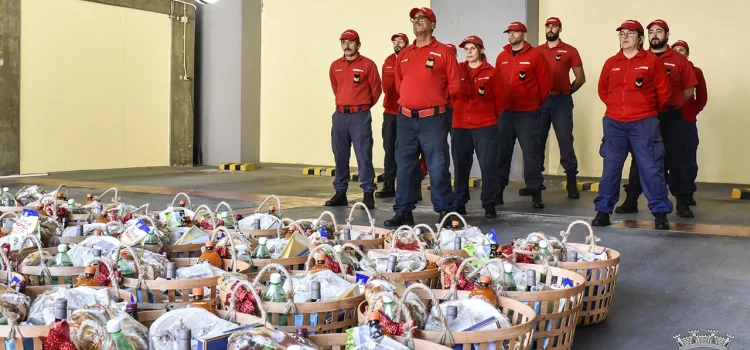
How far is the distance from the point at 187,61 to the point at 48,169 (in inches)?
114

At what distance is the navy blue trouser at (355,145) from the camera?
712cm

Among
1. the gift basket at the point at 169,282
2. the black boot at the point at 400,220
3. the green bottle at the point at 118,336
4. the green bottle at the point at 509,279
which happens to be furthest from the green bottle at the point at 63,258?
the black boot at the point at 400,220

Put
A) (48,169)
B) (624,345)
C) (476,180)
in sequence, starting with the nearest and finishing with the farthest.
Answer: (624,345) < (476,180) < (48,169)

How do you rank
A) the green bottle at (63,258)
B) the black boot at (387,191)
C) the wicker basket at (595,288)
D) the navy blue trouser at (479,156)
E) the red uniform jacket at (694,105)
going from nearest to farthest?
the green bottle at (63,258)
the wicker basket at (595,288)
the navy blue trouser at (479,156)
the red uniform jacket at (694,105)
the black boot at (387,191)

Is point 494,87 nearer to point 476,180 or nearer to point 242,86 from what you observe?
point 476,180

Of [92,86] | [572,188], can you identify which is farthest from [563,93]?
[92,86]

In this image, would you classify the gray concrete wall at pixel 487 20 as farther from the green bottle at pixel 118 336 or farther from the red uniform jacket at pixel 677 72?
the green bottle at pixel 118 336

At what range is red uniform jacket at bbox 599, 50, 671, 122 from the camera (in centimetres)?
559

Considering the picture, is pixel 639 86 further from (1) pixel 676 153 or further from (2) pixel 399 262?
Answer: (2) pixel 399 262

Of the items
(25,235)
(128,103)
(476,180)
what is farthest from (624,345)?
(128,103)

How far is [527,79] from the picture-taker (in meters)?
7.12

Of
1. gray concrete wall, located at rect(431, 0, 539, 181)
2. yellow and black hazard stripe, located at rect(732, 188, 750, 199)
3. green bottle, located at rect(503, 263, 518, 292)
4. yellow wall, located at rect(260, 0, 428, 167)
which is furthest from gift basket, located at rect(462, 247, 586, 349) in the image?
yellow wall, located at rect(260, 0, 428, 167)

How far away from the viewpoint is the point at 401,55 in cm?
593

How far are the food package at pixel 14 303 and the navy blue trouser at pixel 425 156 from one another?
3.79 meters
